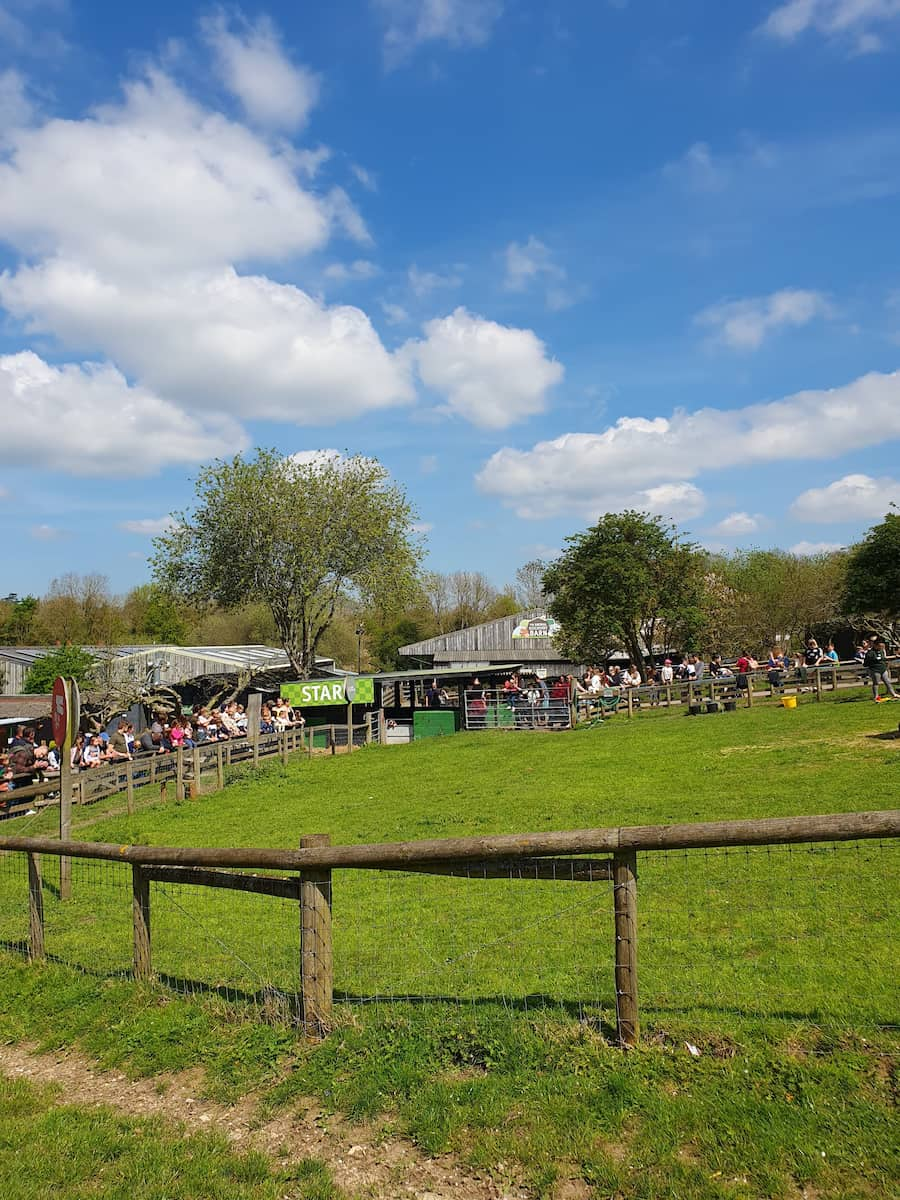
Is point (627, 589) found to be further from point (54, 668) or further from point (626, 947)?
point (626, 947)

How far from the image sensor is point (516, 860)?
463 cm

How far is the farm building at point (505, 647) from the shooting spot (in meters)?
51.8

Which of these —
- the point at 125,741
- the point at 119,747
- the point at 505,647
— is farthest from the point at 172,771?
the point at 505,647

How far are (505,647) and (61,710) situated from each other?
4295cm

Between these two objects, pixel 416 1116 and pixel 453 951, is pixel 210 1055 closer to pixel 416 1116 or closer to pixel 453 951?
pixel 416 1116

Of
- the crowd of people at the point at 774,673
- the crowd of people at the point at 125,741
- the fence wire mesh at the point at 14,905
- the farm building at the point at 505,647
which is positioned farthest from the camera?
the farm building at the point at 505,647

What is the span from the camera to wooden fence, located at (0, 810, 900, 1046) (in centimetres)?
420

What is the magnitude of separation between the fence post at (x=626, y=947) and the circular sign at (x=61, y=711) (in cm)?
731

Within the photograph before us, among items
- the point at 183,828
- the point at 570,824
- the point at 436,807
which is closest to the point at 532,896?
the point at 570,824

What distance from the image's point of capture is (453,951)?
6.88 m

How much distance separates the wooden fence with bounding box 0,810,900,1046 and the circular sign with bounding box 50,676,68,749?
4542 millimetres

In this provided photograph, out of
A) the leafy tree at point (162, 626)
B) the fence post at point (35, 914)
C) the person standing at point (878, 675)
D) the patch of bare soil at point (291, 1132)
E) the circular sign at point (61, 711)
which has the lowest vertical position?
the patch of bare soil at point (291, 1132)

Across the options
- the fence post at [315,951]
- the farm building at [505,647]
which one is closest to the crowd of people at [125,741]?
the fence post at [315,951]

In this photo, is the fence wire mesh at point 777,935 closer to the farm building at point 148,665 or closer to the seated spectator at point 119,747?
the seated spectator at point 119,747
